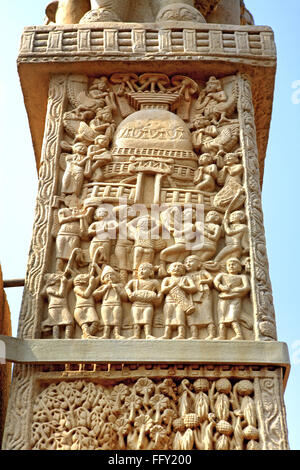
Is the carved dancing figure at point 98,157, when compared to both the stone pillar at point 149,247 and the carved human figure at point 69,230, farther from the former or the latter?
the carved human figure at point 69,230

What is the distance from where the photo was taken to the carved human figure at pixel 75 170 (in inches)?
266

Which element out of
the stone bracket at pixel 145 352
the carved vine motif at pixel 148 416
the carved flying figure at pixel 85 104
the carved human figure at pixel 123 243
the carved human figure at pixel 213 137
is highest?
the carved flying figure at pixel 85 104

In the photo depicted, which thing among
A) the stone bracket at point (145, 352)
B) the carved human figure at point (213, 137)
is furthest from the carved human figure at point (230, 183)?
the stone bracket at point (145, 352)

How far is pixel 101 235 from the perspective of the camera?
21.0 feet

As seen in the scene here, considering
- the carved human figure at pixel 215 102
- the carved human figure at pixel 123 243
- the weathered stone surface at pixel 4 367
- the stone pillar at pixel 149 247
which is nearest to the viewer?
the stone pillar at pixel 149 247

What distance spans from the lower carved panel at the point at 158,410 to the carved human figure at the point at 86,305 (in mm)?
342

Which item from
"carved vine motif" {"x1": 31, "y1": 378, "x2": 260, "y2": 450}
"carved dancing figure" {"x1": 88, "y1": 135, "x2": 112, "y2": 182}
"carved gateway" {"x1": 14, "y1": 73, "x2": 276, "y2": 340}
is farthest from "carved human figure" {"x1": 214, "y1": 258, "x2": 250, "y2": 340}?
"carved dancing figure" {"x1": 88, "y1": 135, "x2": 112, "y2": 182}

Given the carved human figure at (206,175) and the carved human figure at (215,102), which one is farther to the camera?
the carved human figure at (215,102)

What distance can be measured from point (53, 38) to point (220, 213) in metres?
2.39

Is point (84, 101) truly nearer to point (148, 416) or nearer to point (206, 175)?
point (206, 175)

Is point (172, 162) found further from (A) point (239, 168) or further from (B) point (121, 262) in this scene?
(B) point (121, 262)

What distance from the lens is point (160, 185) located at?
6703 mm

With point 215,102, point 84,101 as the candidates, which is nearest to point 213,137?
point 215,102
